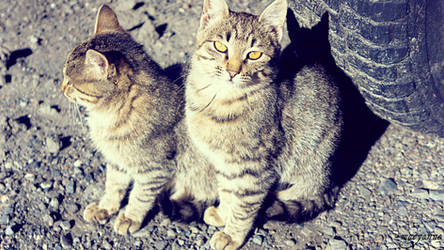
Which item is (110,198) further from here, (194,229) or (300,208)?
(300,208)

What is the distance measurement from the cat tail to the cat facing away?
1.78 feet

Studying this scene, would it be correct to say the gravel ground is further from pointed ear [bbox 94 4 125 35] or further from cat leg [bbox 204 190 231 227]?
pointed ear [bbox 94 4 125 35]

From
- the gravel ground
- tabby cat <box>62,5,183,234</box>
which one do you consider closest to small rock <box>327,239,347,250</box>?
the gravel ground

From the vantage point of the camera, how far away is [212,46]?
2926mm

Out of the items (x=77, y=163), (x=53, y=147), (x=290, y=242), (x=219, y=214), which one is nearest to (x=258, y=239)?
(x=290, y=242)

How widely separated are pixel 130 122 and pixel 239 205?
101 centimetres

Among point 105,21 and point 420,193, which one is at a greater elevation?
point 105,21

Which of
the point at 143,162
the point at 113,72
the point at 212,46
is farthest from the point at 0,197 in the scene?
the point at 212,46

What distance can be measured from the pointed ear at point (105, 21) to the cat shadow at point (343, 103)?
1.35m

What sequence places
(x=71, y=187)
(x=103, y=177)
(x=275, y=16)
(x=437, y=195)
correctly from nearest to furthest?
(x=275, y=16), (x=437, y=195), (x=71, y=187), (x=103, y=177)

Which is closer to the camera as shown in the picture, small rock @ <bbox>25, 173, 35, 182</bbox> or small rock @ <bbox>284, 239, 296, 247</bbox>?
small rock @ <bbox>284, 239, 296, 247</bbox>

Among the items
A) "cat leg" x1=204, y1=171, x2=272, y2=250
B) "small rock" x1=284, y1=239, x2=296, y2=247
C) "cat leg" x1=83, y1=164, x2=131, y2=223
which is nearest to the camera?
"cat leg" x1=204, y1=171, x2=272, y2=250

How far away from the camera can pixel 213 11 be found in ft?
10.0

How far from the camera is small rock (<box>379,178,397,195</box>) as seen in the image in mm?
3539
